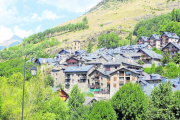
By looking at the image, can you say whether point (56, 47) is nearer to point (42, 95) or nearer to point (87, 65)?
point (87, 65)

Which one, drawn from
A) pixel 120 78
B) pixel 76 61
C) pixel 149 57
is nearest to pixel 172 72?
pixel 120 78

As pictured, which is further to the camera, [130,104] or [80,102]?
[80,102]

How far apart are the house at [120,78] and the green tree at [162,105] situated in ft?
70.8

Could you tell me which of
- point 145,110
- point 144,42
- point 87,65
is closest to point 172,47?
point 144,42

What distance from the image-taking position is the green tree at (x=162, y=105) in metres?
33.4

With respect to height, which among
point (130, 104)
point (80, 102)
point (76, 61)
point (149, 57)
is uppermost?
point (149, 57)

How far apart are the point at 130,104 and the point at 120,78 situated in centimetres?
1862

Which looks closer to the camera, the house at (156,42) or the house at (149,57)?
the house at (149,57)

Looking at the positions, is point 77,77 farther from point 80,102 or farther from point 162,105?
point 162,105

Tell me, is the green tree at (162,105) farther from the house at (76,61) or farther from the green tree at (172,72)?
the house at (76,61)

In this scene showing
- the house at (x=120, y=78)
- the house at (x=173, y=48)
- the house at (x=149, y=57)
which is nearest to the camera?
the house at (x=120, y=78)

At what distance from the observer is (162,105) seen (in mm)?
34281

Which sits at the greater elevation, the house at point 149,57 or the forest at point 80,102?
the house at point 149,57

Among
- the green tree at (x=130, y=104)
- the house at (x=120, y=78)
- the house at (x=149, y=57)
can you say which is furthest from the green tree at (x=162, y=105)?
the house at (x=149, y=57)
